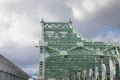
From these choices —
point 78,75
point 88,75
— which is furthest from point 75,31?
point 78,75

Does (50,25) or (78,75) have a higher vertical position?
(50,25)

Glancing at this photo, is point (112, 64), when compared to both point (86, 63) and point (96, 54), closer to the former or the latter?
point (96, 54)

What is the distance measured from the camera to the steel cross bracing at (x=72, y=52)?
7162 cm

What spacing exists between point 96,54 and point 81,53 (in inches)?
102

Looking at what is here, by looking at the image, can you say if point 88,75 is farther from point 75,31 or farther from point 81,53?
point 81,53

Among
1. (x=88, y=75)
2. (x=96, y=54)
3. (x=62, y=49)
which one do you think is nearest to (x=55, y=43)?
(x=62, y=49)

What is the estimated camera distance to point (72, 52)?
71812 mm

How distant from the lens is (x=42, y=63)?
7388 cm

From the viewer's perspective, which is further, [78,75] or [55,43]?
[78,75]

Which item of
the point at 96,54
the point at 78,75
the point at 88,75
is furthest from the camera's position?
the point at 78,75

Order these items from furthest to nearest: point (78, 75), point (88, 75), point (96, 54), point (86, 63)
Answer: point (78, 75) → point (88, 75) → point (86, 63) → point (96, 54)

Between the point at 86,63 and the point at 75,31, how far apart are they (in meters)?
8.35

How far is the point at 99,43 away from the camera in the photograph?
72.2 meters

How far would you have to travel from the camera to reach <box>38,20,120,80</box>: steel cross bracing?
235ft
